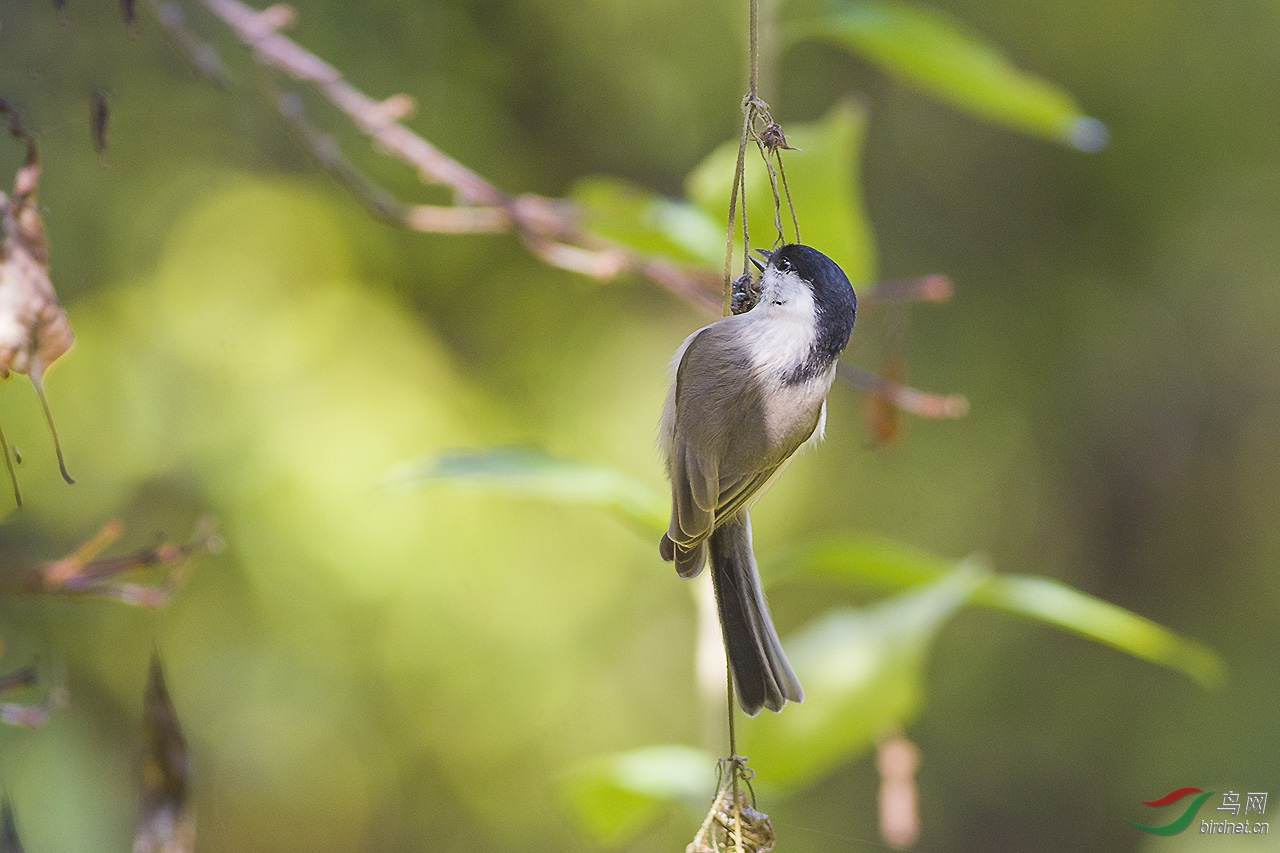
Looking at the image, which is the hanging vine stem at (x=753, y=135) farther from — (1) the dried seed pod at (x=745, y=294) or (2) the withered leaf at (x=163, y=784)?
(2) the withered leaf at (x=163, y=784)

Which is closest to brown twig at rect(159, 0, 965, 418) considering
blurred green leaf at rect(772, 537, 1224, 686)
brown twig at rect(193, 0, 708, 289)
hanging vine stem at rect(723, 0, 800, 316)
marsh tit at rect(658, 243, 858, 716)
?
brown twig at rect(193, 0, 708, 289)

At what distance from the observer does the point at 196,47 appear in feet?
2.83

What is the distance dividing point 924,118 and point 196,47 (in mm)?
1420

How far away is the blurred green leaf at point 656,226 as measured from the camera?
0.94 metres

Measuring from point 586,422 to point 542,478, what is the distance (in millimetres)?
979

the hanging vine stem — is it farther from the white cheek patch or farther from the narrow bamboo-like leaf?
the narrow bamboo-like leaf

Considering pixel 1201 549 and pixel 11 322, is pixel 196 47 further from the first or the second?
pixel 1201 549

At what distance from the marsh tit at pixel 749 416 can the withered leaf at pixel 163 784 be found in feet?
1.03

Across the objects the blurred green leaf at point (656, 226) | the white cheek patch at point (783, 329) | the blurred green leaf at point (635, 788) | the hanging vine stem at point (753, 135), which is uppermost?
the blurred green leaf at point (656, 226)

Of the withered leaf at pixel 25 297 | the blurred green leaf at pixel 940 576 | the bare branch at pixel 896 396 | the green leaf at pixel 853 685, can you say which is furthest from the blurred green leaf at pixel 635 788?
the withered leaf at pixel 25 297

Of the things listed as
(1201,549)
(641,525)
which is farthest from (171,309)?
(1201,549)

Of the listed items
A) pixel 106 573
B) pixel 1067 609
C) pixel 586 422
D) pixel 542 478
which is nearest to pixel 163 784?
pixel 106 573

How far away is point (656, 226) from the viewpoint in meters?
0.93

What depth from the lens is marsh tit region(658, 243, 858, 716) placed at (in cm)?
51
